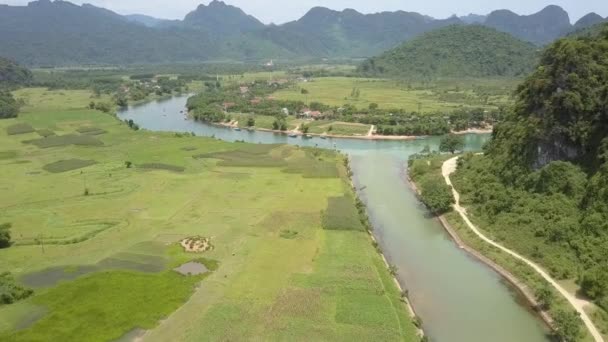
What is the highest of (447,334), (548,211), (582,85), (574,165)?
(582,85)

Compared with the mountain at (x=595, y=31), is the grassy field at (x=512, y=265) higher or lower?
lower

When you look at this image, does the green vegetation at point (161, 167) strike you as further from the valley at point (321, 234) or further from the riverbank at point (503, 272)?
the riverbank at point (503, 272)

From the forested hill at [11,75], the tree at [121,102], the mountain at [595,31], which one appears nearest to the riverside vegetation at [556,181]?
the mountain at [595,31]

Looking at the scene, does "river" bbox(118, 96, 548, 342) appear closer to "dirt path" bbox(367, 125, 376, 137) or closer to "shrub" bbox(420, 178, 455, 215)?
"shrub" bbox(420, 178, 455, 215)

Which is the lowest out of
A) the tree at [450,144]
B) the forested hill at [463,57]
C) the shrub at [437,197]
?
the shrub at [437,197]

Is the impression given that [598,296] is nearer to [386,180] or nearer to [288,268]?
[288,268]

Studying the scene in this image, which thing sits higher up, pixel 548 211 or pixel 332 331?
pixel 548 211

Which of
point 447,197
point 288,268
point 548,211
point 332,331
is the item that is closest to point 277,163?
point 447,197
